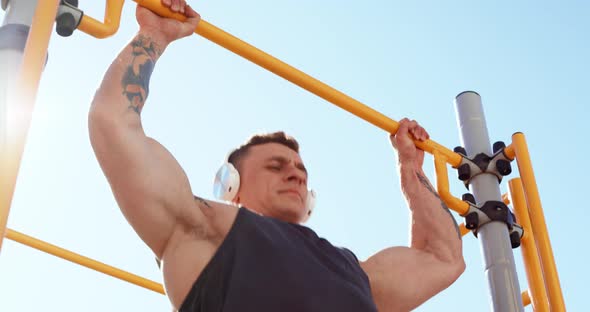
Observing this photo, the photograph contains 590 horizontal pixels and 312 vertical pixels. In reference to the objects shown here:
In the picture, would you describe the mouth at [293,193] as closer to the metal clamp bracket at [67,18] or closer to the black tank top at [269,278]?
the black tank top at [269,278]

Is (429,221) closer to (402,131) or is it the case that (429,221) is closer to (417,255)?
(417,255)

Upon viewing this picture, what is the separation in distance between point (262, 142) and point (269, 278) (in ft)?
3.11

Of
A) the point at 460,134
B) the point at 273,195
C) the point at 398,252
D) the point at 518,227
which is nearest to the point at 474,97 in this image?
the point at 460,134

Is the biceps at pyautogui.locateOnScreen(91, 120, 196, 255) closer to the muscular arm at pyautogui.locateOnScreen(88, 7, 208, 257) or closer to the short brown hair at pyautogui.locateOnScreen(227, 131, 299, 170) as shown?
the muscular arm at pyautogui.locateOnScreen(88, 7, 208, 257)

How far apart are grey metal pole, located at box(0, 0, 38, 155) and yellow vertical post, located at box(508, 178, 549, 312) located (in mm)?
2092

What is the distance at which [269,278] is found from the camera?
6.54 feet

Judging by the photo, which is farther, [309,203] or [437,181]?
[437,181]

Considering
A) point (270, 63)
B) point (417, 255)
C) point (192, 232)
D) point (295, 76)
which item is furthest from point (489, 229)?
point (192, 232)

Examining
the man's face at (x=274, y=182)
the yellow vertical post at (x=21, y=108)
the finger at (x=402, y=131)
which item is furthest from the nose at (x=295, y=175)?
the yellow vertical post at (x=21, y=108)

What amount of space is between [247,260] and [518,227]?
1337mm

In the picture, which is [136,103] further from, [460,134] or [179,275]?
[460,134]

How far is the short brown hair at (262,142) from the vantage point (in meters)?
2.83

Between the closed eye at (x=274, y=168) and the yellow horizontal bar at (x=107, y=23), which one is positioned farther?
the closed eye at (x=274, y=168)

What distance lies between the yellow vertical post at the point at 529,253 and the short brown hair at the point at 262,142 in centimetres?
93
